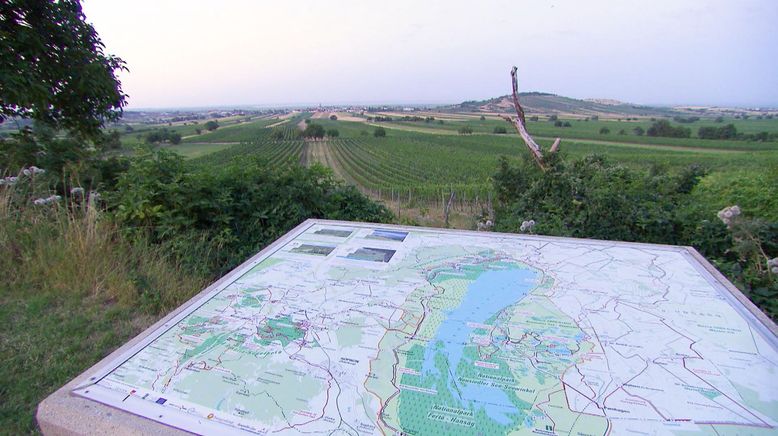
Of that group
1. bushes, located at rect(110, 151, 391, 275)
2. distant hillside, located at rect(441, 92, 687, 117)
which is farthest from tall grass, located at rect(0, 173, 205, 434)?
distant hillside, located at rect(441, 92, 687, 117)

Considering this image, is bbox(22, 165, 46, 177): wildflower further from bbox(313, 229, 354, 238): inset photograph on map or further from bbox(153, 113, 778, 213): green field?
bbox(153, 113, 778, 213): green field

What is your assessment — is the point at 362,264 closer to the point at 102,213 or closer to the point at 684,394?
the point at 684,394

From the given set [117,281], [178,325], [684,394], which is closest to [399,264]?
[178,325]

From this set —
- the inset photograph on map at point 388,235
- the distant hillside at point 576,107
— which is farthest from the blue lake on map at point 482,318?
the distant hillside at point 576,107

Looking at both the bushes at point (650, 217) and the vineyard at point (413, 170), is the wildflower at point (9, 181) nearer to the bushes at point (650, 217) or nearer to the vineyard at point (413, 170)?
the bushes at point (650, 217)

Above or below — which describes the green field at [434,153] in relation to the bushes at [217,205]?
below

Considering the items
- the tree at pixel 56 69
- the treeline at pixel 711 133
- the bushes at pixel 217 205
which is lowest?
the treeline at pixel 711 133

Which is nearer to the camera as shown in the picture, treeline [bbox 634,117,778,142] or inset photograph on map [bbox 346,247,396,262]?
inset photograph on map [bbox 346,247,396,262]
